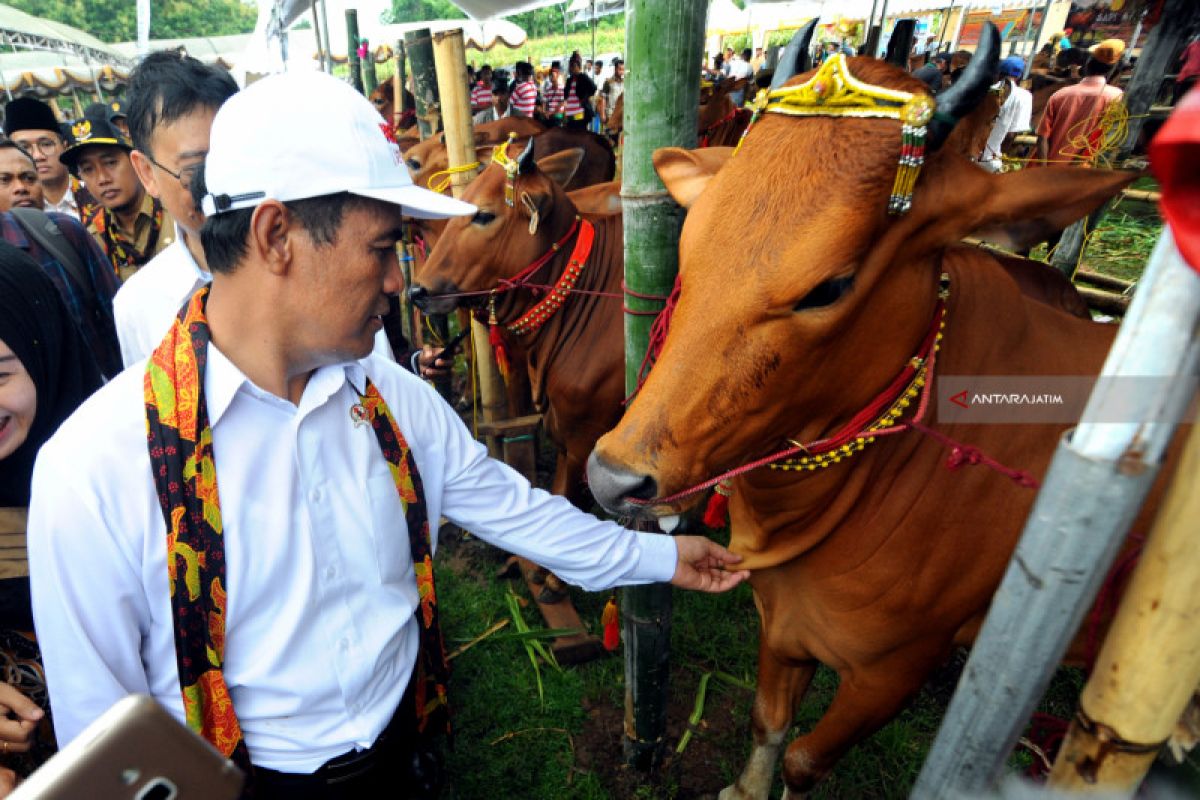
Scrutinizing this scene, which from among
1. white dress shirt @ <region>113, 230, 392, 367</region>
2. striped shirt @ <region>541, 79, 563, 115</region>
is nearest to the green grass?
white dress shirt @ <region>113, 230, 392, 367</region>

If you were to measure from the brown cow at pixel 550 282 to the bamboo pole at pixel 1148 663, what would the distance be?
322 centimetres

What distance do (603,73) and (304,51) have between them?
28.2 feet

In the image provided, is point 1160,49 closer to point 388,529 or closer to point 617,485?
point 617,485

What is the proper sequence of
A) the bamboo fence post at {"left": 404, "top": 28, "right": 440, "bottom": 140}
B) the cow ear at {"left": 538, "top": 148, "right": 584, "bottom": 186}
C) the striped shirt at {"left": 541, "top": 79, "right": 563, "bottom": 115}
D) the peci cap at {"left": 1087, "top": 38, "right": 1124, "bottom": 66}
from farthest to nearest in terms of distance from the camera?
1. the striped shirt at {"left": 541, "top": 79, "right": 563, "bottom": 115}
2. the peci cap at {"left": 1087, "top": 38, "right": 1124, "bottom": 66}
3. the bamboo fence post at {"left": 404, "top": 28, "right": 440, "bottom": 140}
4. the cow ear at {"left": 538, "top": 148, "right": 584, "bottom": 186}

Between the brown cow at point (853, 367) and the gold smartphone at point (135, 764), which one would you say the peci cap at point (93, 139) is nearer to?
the brown cow at point (853, 367)

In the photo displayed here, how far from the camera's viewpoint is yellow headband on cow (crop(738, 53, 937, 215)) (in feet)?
4.93

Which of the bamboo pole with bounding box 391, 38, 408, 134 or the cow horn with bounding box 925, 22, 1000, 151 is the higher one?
the cow horn with bounding box 925, 22, 1000, 151

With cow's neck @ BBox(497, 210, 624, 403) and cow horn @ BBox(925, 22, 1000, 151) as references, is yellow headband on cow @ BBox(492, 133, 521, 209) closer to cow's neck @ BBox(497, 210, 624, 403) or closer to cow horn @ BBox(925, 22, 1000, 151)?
cow's neck @ BBox(497, 210, 624, 403)

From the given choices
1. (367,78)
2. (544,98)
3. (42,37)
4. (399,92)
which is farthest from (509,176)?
(42,37)

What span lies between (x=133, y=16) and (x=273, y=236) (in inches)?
2867

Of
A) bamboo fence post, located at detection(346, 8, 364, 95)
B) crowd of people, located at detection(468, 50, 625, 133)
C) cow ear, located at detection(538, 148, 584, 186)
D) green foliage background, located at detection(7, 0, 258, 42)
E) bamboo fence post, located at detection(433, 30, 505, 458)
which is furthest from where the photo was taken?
green foliage background, located at detection(7, 0, 258, 42)

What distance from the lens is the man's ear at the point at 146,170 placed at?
2789 millimetres

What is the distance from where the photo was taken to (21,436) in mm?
1787

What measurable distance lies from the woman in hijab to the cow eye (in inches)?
79.0
